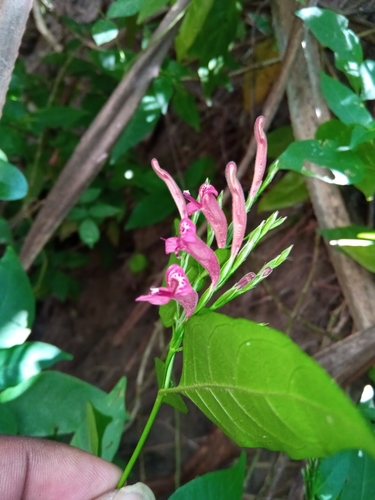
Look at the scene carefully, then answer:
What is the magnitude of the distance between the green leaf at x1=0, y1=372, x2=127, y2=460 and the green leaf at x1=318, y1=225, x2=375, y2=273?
0.33 meters

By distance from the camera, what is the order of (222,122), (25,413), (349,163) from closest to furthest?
(349,163) → (25,413) → (222,122)

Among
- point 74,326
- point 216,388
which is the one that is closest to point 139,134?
point 216,388

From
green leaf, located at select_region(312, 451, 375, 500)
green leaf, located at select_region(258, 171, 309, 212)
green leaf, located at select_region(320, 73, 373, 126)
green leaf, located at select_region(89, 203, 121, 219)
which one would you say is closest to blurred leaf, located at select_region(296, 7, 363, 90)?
green leaf, located at select_region(320, 73, 373, 126)

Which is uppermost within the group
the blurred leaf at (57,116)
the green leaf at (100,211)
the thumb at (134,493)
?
the blurred leaf at (57,116)

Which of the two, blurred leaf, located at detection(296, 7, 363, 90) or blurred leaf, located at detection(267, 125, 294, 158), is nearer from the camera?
blurred leaf, located at detection(296, 7, 363, 90)

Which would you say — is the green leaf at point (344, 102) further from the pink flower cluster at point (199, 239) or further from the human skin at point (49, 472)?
the human skin at point (49, 472)

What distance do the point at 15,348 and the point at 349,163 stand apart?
417 millimetres

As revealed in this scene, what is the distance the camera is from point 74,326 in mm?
1299

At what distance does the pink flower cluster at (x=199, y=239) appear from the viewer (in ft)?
0.97

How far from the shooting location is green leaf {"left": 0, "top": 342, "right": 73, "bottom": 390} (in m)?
0.53

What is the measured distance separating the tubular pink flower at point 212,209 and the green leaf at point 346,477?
26 centimetres

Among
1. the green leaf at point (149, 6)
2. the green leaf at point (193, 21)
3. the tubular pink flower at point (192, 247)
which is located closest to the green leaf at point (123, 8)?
the green leaf at point (149, 6)

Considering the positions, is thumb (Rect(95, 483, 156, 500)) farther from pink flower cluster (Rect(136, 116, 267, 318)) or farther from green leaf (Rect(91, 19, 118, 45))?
green leaf (Rect(91, 19, 118, 45))

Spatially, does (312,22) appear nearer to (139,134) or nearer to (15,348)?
Result: (139,134)
